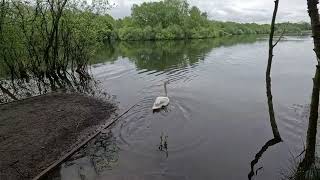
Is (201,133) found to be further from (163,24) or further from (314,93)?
(163,24)

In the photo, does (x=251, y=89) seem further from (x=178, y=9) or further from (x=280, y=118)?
(x=178, y=9)

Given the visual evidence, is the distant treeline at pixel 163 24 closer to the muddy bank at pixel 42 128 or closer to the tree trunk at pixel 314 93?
the muddy bank at pixel 42 128

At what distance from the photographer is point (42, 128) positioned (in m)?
15.9

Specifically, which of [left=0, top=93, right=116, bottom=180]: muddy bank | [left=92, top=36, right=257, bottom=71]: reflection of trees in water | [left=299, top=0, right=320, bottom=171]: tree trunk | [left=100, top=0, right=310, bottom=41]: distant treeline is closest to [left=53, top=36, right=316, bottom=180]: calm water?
[left=0, top=93, right=116, bottom=180]: muddy bank

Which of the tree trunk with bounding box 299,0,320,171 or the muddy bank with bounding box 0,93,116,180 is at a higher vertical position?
the tree trunk with bounding box 299,0,320,171

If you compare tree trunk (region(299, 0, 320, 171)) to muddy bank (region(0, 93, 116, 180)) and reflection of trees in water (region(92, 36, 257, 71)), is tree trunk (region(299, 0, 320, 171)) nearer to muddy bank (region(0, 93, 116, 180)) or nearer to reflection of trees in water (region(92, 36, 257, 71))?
muddy bank (region(0, 93, 116, 180))

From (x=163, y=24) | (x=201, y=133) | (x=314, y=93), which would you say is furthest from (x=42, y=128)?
(x=163, y=24)

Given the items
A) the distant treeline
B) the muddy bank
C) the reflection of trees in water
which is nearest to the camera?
the muddy bank

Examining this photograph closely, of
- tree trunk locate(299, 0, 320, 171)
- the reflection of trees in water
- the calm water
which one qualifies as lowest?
the calm water

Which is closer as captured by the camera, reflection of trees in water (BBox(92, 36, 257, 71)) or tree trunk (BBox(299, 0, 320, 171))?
tree trunk (BBox(299, 0, 320, 171))

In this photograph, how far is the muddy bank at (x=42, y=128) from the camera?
12.8 metres

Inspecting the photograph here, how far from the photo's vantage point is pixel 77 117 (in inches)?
708

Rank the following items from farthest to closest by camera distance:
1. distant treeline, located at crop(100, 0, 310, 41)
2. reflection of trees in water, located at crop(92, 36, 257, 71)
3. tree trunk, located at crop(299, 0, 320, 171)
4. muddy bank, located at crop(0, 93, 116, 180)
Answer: distant treeline, located at crop(100, 0, 310, 41), reflection of trees in water, located at crop(92, 36, 257, 71), muddy bank, located at crop(0, 93, 116, 180), tree trunk, located at crop(299, 0, 320, 171)

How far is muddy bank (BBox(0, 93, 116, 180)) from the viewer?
1275 centimetres
